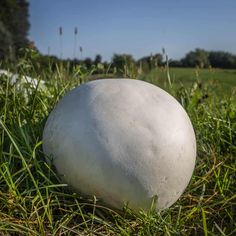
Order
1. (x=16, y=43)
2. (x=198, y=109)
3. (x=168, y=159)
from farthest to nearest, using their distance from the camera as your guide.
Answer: (x=16, y=43)
(x=198, y=109)
(x=168, y=159)

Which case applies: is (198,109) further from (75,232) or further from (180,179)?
(75,232)

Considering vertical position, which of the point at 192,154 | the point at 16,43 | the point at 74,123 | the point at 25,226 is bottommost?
the point at 25,226

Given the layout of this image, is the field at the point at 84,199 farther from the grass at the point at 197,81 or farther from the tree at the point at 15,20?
the tree at the point at 15,20

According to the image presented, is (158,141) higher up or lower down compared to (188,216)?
higher up

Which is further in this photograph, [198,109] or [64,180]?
[198,109]

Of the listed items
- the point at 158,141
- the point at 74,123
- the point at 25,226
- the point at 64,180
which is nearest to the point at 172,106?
the point at 158,141

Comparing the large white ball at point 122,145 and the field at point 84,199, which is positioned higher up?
the large white ball at point 122,145

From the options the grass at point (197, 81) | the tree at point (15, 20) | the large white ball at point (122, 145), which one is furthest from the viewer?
the tree at point (15, 20)

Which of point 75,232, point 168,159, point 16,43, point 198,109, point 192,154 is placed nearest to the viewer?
point 75,232

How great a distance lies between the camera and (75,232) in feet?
6.43

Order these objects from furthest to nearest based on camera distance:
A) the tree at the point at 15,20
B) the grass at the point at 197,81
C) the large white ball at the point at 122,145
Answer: the tree at the point at 15,20
the grass at the point at 197,81
the large white ball at the point at 122,145

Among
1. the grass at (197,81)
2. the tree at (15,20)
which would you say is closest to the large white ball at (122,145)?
the grass at (197,81)

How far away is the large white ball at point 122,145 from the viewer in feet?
6.63

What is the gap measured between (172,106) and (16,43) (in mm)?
16156
